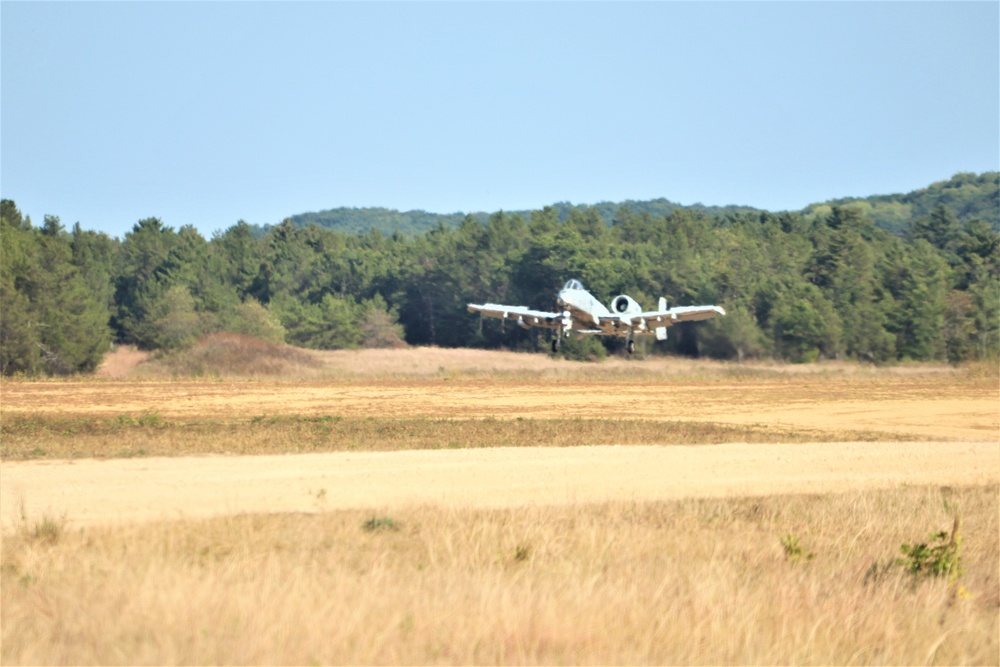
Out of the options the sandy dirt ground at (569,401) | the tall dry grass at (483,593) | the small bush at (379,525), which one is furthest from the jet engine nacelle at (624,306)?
the small bush at (379,525)

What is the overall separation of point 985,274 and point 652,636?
313ft

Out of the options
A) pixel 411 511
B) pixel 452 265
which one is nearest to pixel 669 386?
pixel 411 511

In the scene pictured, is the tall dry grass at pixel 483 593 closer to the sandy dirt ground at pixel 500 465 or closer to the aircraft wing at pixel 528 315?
the sandy dirt ground at pixel 500 465

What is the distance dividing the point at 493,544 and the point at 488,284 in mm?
87216

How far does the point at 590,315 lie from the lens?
52781mm

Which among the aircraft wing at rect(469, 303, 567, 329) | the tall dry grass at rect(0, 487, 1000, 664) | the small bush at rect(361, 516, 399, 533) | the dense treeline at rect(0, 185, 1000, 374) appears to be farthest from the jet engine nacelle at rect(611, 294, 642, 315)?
the small bush at rect(361, 516, 399, 533)

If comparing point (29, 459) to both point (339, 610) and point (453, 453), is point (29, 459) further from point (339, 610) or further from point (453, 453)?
point (339, 610)

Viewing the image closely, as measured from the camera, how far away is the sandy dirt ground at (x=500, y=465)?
1445 cm

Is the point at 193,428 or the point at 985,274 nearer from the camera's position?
the point at 193,428

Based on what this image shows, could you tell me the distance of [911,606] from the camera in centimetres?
1005

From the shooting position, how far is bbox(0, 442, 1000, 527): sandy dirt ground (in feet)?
45.9

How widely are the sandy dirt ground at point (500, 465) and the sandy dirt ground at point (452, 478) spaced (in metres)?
0.03

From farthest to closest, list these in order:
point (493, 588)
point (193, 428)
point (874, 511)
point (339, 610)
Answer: point (193, 428)
point (874, 511)
point (493, 588)
point (339, 610)

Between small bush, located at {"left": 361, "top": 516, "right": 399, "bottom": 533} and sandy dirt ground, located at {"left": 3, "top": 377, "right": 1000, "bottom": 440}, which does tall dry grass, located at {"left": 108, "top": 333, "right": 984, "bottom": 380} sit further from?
small bush, located at {"left": 361, "top": 516, "right": 399, "bottom": 533}
